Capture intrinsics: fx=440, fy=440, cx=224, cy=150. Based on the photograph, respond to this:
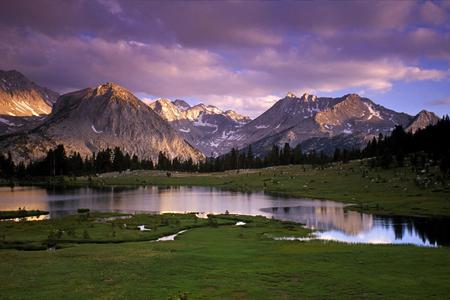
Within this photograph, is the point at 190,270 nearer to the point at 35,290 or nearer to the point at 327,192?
the point at 35,290

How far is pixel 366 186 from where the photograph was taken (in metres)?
137

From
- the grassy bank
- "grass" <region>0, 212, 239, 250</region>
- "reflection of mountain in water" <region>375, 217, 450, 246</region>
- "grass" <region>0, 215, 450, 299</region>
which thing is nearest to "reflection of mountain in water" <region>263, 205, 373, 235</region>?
"reflection of mountain in water" <region>375, 217, 450, 246</region>

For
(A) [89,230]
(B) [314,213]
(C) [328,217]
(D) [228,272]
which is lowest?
(C) [328,217]

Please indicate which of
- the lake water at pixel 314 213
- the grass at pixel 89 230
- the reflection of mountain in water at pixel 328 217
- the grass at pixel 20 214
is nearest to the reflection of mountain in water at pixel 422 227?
the lake water at pixel 314 213

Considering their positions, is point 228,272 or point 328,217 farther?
point 328,217

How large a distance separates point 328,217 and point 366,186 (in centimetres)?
5574

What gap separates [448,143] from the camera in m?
154

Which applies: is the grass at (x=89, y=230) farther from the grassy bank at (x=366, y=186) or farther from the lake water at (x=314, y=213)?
the grassy bank at (x=366, y=186)

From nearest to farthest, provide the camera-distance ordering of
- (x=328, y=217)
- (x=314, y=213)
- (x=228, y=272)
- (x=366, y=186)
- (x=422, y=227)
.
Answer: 1. (x=228, y=272)
2. (x=422, y=227)
3. (x=328, y=217)
4. (x=314, y=213)
5. (x=366, y=186)

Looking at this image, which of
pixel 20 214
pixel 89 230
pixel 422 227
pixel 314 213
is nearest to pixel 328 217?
pixel 314 213

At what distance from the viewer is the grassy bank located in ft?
317

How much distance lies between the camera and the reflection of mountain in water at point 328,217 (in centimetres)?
7431

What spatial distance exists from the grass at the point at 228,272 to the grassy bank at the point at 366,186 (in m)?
53.4

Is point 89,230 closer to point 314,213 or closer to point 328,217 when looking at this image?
point 328,217
